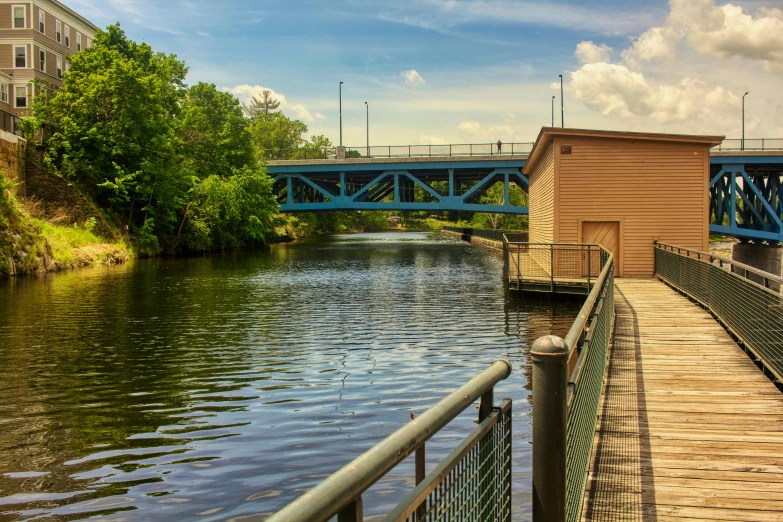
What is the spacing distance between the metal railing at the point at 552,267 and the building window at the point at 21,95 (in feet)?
164

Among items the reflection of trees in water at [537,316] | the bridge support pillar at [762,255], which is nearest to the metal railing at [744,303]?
the reflection of trees in water at [537,316]

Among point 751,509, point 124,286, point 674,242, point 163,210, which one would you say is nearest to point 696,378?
point 751,509

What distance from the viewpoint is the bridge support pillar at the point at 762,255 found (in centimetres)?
5459

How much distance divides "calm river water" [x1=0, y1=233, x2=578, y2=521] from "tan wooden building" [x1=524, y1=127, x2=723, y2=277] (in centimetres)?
468

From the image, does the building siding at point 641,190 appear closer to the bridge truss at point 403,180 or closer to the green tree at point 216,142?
the bridge truss at point 403,180

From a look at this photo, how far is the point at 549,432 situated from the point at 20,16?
66992mm

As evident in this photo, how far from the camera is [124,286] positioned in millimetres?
27500

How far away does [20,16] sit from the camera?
59812 mm

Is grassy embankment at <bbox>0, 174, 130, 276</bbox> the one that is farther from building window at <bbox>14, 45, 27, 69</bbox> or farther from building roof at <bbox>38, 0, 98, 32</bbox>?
building roof at <bbox>38, 0, 98, 32</bbox>

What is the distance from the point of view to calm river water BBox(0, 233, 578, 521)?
294 inches

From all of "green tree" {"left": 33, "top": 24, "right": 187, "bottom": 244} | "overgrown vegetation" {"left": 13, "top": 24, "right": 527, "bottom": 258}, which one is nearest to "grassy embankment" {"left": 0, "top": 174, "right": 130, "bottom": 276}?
"overgrown vegetation" {"left": 13, "top": 24, "right": 527, "bottom": 258}

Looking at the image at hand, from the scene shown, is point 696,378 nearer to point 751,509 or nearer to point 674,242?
point 751,509

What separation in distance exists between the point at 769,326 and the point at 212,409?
7.60m

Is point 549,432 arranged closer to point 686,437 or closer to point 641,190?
point 686,437
